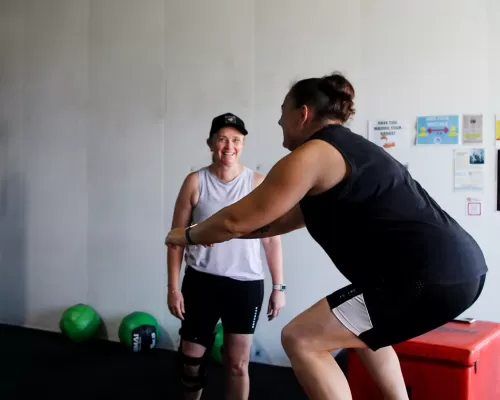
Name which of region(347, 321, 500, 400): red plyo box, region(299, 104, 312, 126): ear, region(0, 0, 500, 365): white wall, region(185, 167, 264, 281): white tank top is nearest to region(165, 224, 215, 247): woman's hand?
region(299, 104, 312, 126): ear

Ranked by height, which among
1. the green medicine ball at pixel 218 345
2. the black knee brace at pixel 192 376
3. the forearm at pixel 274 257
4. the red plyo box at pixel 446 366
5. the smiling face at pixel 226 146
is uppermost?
the smiling face at pixel 226 146

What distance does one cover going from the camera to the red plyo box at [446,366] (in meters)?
1.86

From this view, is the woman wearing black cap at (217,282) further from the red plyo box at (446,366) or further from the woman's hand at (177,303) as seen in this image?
the red plyo box at (446,366)

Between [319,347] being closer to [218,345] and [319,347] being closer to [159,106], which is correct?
[218,345]

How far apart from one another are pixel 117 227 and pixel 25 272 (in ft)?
3.21

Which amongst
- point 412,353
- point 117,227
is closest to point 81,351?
point 117,227

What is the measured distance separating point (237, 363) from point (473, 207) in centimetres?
154

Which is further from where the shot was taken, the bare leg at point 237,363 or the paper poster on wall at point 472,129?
the paper poster on wall at point 472,129

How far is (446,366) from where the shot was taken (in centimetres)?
189

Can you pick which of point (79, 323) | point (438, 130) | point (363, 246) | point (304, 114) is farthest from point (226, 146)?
point (79, 323)

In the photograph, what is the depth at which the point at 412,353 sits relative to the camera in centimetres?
197

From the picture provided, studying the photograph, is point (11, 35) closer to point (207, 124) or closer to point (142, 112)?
point (142, 112)

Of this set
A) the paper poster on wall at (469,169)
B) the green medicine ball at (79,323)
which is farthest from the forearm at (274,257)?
the green medicine ball at (79,323)

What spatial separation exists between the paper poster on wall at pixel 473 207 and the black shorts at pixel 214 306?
1.38 m
